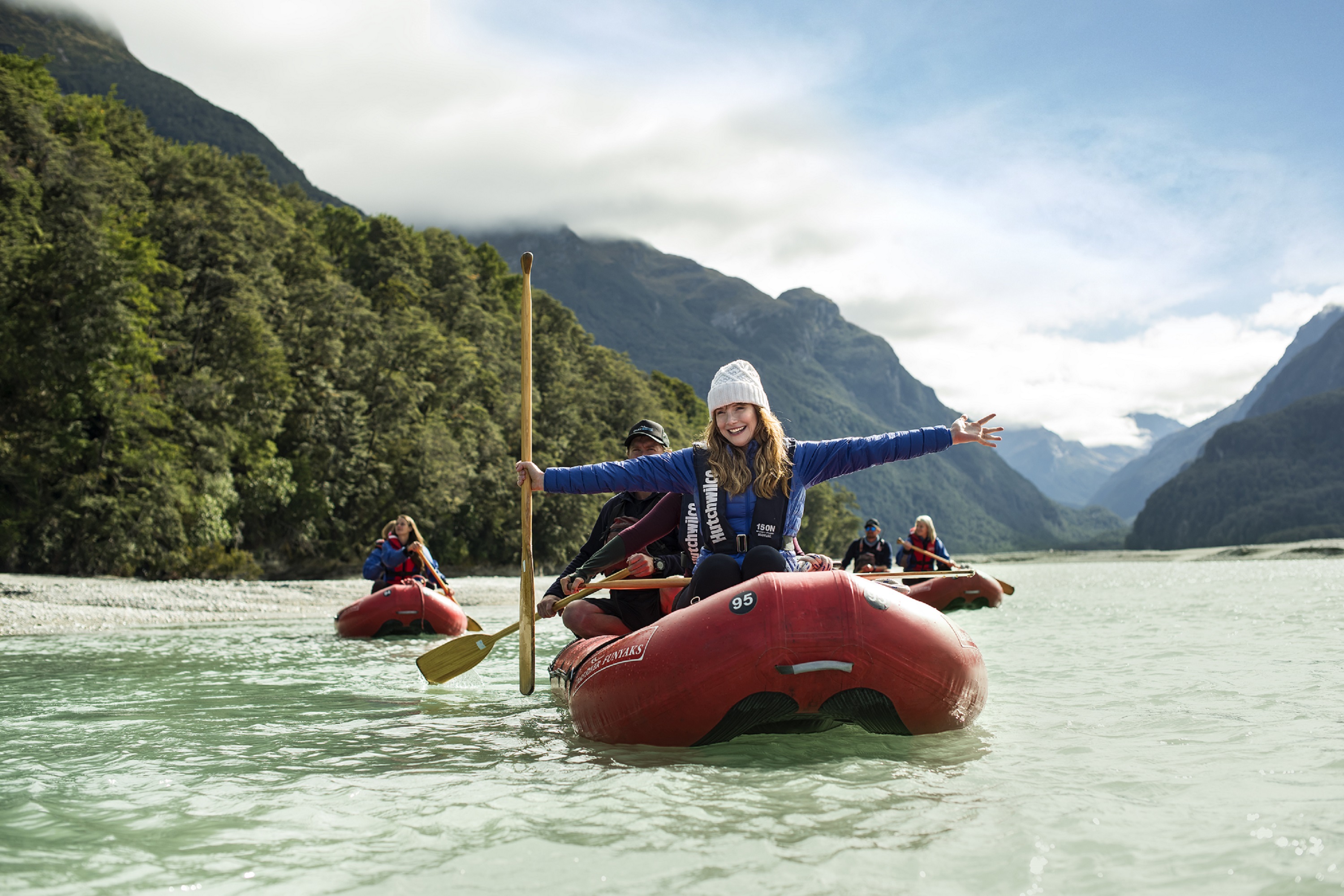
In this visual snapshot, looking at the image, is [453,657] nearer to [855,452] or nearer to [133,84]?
[855,452]

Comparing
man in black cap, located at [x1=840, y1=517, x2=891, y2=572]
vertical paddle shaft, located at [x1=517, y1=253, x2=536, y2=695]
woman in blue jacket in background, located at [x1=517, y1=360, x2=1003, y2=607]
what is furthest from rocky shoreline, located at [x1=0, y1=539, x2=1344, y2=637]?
woman in blue jacket in background, located at [x1=517, y1=360, x2=1003, y2=607]

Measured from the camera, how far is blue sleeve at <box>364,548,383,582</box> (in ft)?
47.2

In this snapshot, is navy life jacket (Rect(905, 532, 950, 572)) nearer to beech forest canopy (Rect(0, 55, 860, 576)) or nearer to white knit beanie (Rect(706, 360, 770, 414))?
white knit beanie (Rect(706, 360, 770, 414))

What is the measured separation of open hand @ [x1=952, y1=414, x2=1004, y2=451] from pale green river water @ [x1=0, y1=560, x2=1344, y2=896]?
169 centimetres

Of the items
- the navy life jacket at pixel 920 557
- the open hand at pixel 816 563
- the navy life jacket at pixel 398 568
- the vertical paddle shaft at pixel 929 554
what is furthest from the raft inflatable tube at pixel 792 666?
the navy life jacket at pixel 920 557

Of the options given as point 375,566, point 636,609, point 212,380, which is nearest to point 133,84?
point 212,380

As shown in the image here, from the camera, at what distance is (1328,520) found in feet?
431

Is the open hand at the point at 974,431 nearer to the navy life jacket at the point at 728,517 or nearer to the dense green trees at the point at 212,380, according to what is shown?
the navy life jacket at the point at 728,517

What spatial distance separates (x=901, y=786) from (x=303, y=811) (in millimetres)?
2575

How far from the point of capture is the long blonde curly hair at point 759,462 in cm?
496

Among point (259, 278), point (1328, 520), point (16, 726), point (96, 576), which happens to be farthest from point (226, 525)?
point (1328, 520)

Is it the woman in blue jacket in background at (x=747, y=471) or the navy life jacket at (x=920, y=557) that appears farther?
the navy life jacket at (x=920, y=557)

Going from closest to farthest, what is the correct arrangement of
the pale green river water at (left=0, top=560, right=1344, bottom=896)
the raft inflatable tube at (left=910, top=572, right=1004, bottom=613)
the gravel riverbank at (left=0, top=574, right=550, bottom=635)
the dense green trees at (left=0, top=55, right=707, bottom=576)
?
the pale green river water at (left=0, top=560, right=1344, bottom=896) < the gravel riverbank at (left=0, top=574, right=550, bottom=635) < the raft inflatable tube at (left=910, top=572, right=1004, bottom=613) < the dense green trees at (left=0, top=55, right=707, bottom=576)

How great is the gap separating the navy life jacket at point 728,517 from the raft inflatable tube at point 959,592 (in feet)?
41.0
